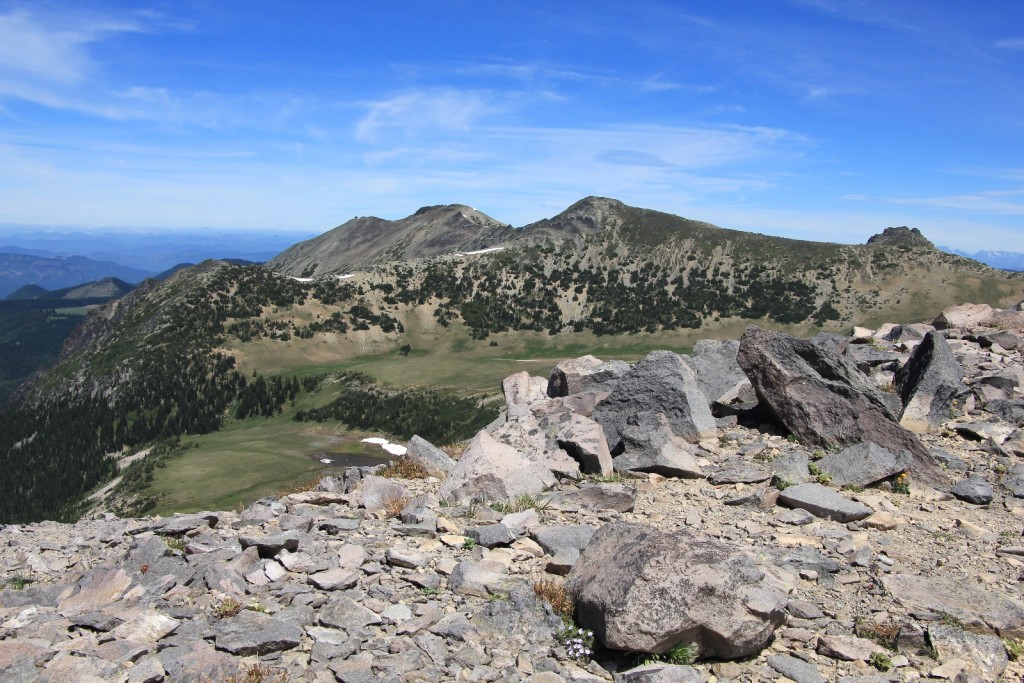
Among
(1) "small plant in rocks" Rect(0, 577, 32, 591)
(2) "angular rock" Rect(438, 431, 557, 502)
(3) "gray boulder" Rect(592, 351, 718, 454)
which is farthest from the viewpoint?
(3) "gray boulder" Rect(592, 351, 718, 454)

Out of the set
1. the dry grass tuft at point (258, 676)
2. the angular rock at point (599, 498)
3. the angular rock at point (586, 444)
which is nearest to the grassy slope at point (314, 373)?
the angular rock at point (586, 444)

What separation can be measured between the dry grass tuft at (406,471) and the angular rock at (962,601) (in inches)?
369

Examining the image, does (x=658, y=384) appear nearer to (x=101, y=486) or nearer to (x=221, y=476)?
(x=221, y=476)

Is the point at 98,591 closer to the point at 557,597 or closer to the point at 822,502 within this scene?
the point at 557,597

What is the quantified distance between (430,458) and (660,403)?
220 inches

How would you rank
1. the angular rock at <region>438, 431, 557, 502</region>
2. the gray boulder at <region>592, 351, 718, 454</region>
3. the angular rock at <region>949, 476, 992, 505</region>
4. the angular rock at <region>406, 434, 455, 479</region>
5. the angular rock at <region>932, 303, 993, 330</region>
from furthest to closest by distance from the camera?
Result: the angular rock at <region>932, 303, 993, 330</region>
the gray boulder at <region>592, 351, 718, 454</region>
the angular rock at <region>406, 434, 455, 479</region>
the angular rock at <region>438, 431, 557, 502</region>
the angular rock at <region>949, 476, 992, 505</region>

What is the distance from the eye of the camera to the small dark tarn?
66438 millimetres

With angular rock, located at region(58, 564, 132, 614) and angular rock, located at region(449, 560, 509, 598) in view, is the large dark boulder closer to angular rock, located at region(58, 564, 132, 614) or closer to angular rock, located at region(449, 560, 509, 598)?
angular rock, located at region(449, 560, 509, 598)

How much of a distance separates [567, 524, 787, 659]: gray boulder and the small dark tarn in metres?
61.0

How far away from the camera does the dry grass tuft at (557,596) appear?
313 inches

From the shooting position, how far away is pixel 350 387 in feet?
337

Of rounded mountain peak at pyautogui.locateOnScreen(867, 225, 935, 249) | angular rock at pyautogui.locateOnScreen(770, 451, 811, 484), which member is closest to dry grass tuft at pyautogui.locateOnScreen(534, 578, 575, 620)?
angular rock at pyautogui.locateOnScreen(770, 451, 811, 484)

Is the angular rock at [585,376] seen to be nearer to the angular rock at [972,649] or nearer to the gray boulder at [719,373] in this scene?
the gray boulder at [719,373]

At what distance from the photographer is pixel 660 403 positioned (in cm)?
1539
